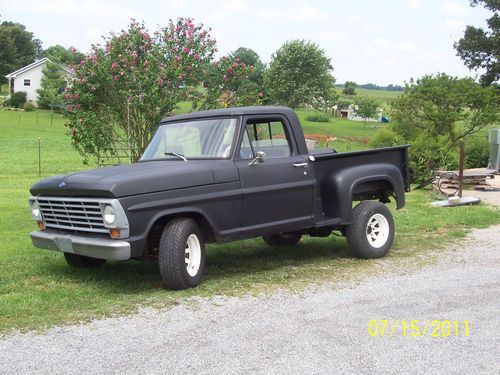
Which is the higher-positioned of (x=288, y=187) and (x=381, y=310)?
(x=288, y=187)

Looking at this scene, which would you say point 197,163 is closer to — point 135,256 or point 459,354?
point 135,256

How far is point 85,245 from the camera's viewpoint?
6.02 meters

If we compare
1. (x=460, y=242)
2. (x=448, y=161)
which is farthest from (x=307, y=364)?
(x=448, y=161)

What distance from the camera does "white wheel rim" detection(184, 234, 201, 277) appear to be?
6305 mm

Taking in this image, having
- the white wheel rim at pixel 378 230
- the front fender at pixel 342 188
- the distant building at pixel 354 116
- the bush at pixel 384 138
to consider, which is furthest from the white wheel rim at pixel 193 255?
the distant building at pixel 354 116

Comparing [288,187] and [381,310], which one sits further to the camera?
[288,187]

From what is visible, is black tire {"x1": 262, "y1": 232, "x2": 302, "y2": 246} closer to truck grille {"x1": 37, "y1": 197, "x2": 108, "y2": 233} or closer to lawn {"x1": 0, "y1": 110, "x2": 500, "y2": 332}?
lawn {"x1": 0, "y1": 110, "x2": 500, "y2": 332}

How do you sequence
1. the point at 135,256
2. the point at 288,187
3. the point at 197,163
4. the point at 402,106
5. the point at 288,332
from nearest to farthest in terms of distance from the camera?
the point at 288,332
the point at 135,256
the point at 197,163
the point at 288,187
the point at 402,106

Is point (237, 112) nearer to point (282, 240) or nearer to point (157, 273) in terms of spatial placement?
point (157, 273)

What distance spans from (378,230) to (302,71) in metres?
72.0

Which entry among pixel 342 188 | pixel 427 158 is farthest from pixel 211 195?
pixel 427 158

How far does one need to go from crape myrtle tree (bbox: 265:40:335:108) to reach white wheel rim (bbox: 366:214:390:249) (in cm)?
6756

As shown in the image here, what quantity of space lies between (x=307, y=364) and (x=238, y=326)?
979 millimetres

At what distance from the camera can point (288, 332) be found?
16.2 feet
